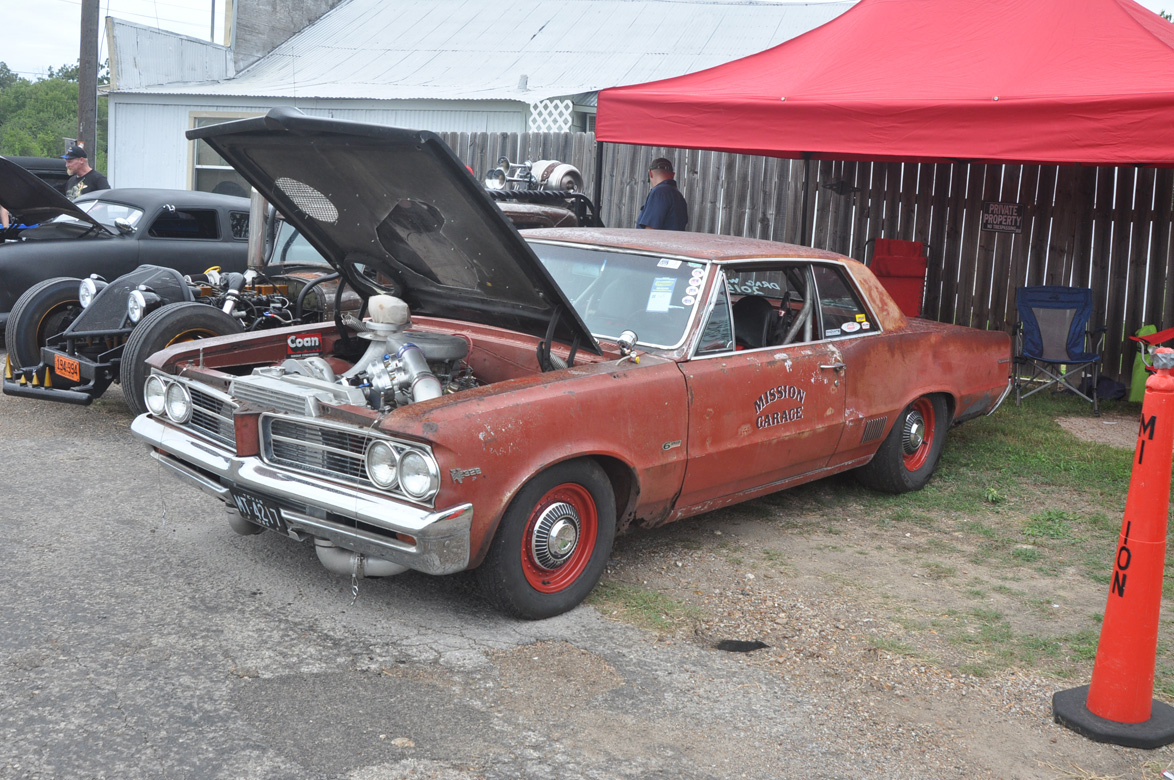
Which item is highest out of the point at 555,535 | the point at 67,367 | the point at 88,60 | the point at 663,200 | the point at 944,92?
the point at 88,60

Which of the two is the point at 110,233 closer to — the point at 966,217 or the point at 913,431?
the point at 913,431

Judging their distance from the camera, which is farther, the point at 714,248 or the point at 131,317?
the point at 131,317

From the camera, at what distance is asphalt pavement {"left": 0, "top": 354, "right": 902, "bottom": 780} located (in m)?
3.00

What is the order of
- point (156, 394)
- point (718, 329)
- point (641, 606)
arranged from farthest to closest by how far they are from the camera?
point (718, 329), point (156, 394), point (641, 606)

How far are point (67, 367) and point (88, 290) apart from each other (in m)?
0.71

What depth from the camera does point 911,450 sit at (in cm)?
603

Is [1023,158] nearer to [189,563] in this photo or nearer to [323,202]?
[323,202]

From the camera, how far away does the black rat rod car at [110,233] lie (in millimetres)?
8484

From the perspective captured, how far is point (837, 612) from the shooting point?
4301 mm

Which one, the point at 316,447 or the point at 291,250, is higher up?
the point at 291,250

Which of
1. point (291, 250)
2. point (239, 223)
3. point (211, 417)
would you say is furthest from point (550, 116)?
point (211, 417)

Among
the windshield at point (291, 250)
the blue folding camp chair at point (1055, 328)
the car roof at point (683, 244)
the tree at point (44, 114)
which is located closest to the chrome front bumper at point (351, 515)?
the car roof at point (683, 244)

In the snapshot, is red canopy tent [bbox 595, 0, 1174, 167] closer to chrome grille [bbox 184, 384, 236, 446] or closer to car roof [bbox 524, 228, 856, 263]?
car roof [bbox 524, 228, 856, 263]

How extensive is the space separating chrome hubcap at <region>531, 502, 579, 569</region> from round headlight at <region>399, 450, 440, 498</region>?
54 centimetres
